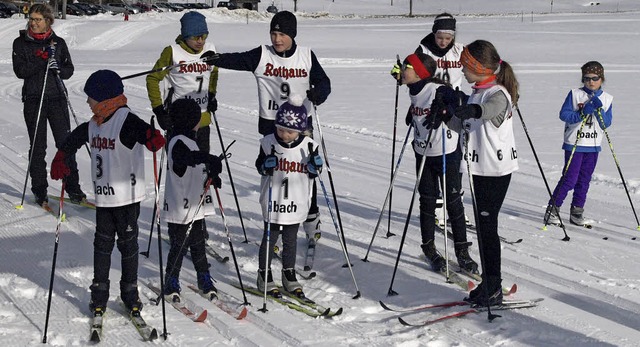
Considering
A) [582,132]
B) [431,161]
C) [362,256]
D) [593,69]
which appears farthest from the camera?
[582,132]

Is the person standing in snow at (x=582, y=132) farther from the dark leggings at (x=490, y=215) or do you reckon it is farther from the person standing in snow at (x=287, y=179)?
the person standing in snow at (x=287, y=179)

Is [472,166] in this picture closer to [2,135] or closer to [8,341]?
[8,341]

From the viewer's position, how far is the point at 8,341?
4.89m

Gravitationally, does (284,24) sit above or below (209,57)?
above

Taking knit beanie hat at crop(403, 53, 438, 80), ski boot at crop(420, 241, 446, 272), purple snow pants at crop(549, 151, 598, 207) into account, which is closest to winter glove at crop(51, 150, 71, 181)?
knit beanie hat at crop(403, 53, 438, 80)

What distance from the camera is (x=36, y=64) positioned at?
320 inches

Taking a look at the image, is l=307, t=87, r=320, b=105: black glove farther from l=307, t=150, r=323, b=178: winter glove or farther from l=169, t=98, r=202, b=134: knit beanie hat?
l=169, t=98, r=202, b=134: knit beanie hat

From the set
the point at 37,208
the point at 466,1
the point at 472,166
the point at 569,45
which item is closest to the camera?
the point at 472,166

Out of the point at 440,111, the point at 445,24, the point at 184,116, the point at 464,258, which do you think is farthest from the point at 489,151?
the point at 184,116

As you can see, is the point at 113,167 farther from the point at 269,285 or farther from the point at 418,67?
the point at 418,67

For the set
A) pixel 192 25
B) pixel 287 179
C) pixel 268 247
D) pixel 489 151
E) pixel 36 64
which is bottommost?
pixel 268 247

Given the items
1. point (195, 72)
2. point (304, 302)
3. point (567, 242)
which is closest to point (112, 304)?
point (304, 302)

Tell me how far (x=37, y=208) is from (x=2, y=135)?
506 centimetres

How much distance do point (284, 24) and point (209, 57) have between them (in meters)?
0.72
